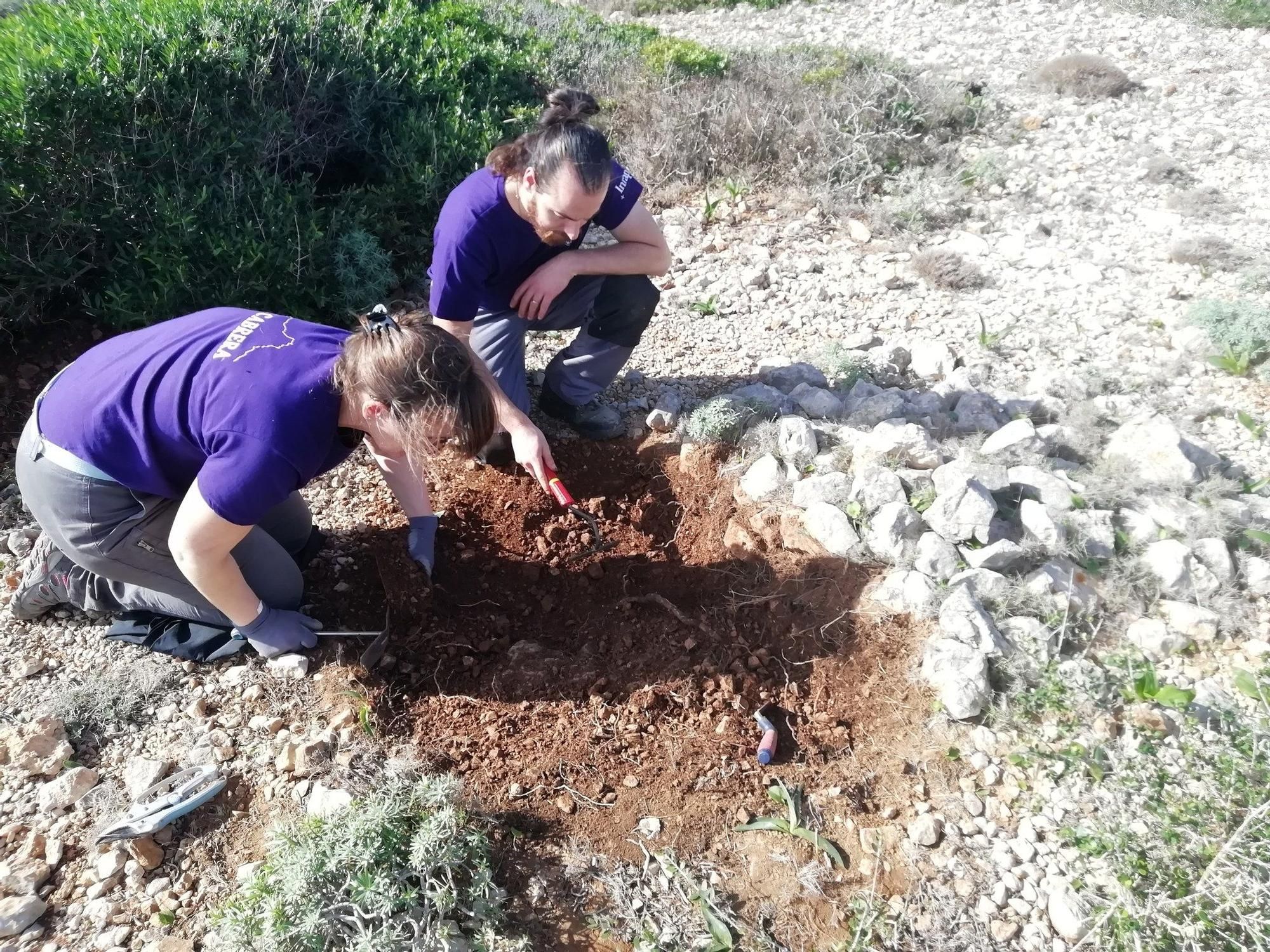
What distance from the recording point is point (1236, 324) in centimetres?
376

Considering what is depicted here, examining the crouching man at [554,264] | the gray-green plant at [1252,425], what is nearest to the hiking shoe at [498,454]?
the crouching man at [554,264]

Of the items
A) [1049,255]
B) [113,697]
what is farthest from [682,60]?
[113,697]

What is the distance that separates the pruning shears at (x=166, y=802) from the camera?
81.7 inches

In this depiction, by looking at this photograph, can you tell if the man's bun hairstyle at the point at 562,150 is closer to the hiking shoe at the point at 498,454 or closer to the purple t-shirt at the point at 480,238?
the purple t-shirt at the point at 480,238

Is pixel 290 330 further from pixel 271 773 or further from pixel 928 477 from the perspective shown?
pixel 928 477

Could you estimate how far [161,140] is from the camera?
376 cm

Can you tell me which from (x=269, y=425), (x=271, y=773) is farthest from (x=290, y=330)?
(x=271, y=773)

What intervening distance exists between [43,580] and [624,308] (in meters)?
2.26

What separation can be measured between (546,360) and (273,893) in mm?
2635

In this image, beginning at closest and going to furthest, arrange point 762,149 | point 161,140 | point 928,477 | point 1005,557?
1. point 1005,557
2. point 928,477
3. point 161,140
4. point 762,149

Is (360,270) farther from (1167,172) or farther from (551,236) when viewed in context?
(1167,172)

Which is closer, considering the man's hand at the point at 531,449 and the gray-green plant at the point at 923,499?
the man's hand at the point at 531,449

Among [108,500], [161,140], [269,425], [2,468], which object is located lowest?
[2,468]

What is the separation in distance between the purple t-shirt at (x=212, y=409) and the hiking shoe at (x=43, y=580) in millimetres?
600
